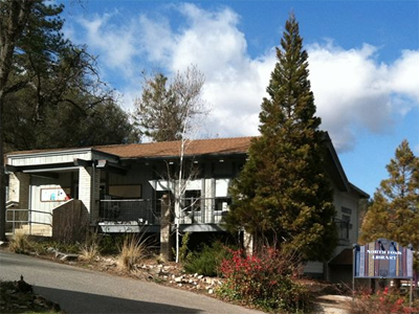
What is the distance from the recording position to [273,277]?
1471 cm

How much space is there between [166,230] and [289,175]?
6153 millimetres

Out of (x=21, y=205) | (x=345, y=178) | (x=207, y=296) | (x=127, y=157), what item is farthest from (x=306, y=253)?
(x=21, y=205)

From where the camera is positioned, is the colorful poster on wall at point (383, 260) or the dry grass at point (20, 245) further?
the dry grass at point (20, 245)

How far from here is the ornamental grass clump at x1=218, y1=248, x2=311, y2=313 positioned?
47.8ft

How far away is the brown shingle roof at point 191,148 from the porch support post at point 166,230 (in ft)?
8.54

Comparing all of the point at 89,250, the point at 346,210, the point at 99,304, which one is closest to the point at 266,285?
the point at 99,304

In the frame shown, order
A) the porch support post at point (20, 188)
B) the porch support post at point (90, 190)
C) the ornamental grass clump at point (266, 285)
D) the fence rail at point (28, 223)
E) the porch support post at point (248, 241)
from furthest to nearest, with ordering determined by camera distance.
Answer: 1. the porch support post at point (20, 188)
2. the fence rail at point (28, 223)
3. the porch support post at point (90, 190)
4. the porch support post at point (248, 241)
5. the ornamental grass clump at point (266, 285)

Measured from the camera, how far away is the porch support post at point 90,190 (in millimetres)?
23219

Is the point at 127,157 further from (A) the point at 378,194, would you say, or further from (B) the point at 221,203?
(A) the point at 378,194

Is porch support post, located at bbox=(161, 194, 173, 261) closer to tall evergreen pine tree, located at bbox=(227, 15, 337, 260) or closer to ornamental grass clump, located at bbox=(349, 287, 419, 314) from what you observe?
tall evergreen pine tree, located at bbox=(227, 15, 337, 260)

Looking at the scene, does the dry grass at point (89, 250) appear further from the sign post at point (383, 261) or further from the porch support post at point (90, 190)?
the sign post at point (383, 261)

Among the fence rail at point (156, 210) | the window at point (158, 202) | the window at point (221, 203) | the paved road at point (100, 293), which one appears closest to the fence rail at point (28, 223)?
the fence rail at point (156, 210)

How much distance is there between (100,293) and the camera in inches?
501

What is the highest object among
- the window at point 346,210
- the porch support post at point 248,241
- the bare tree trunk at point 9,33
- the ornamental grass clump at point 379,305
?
the bare tree trunk at point 9,33
